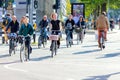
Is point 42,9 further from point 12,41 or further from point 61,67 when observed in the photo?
point 61,67

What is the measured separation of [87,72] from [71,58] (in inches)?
205

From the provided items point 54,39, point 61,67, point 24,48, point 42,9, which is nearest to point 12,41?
point 54,39

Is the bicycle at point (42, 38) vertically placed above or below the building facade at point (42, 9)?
below

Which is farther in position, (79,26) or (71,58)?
(79,26)

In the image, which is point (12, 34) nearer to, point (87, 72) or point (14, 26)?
point (14, 26)

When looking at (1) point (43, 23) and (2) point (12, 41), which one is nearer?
(2) point (12, 41)

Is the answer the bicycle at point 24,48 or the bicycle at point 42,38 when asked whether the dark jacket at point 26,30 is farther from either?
the bicycle at point 42,38

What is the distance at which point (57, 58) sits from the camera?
66.0 ft

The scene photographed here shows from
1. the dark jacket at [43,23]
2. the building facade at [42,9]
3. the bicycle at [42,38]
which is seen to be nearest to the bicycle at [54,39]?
the dark jacket at [43,23]

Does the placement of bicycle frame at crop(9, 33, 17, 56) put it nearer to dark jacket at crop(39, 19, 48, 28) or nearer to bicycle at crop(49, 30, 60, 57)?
bicycle at crop(49, 30, 60, 57)

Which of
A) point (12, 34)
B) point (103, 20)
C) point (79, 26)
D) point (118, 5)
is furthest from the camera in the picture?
point (118, 5)

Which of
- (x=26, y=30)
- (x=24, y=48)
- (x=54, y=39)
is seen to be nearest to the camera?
(x=24, y=48)

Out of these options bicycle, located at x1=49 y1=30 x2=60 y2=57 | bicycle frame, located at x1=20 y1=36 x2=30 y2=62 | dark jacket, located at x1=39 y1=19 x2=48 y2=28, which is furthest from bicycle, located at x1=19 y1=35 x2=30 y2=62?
dark jacket, located at x1=39 y1=19 x2=48 y2=28

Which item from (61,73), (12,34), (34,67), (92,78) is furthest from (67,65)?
(12,34)
